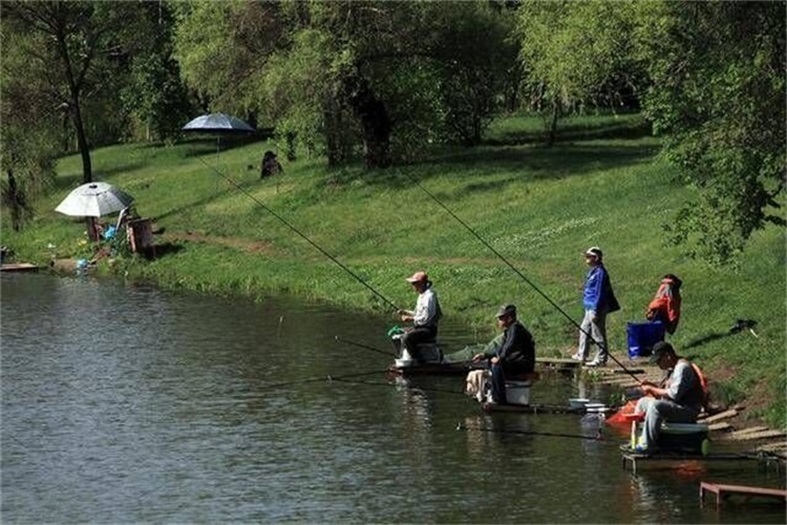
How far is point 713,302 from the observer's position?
31.4 m

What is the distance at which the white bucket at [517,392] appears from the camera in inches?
995

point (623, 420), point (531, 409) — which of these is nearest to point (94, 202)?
point (531, 409)

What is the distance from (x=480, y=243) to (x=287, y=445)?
65.5ft

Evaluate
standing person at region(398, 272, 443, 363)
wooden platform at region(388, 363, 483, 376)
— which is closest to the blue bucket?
wooden platform at region(388, 363, 483, 376)

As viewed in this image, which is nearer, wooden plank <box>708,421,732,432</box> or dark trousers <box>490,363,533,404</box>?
wooden plank <box>708,421,732,432</box>

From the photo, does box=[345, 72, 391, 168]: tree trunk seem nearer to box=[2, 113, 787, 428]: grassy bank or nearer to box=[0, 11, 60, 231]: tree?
box=[2, 113, 787, 428]: grassy bank

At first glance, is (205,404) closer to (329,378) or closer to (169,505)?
(329,378)

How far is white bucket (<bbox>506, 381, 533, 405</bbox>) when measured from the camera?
82.9ft

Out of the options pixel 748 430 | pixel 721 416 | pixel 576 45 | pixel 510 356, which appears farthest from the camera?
pixel 576 45

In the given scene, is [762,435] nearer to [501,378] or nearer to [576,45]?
[501,378]

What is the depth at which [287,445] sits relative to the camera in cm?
2375

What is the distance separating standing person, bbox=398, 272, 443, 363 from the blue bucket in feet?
11.2

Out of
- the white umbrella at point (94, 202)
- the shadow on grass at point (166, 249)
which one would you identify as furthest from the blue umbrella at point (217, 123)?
the shadow on grass at point (166, 249)

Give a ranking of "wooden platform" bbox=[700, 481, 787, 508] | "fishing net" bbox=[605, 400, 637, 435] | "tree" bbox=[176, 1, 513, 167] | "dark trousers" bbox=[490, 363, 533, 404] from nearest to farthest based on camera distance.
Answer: "wooden platform" bbox=[700, 481, 787, 508], "fishing net" bbox=[605, 400, 637, 435], "dark trousers" bbox=[490, 363, 533, 404], "tree" bbox=[176, 1, 513, 167]
